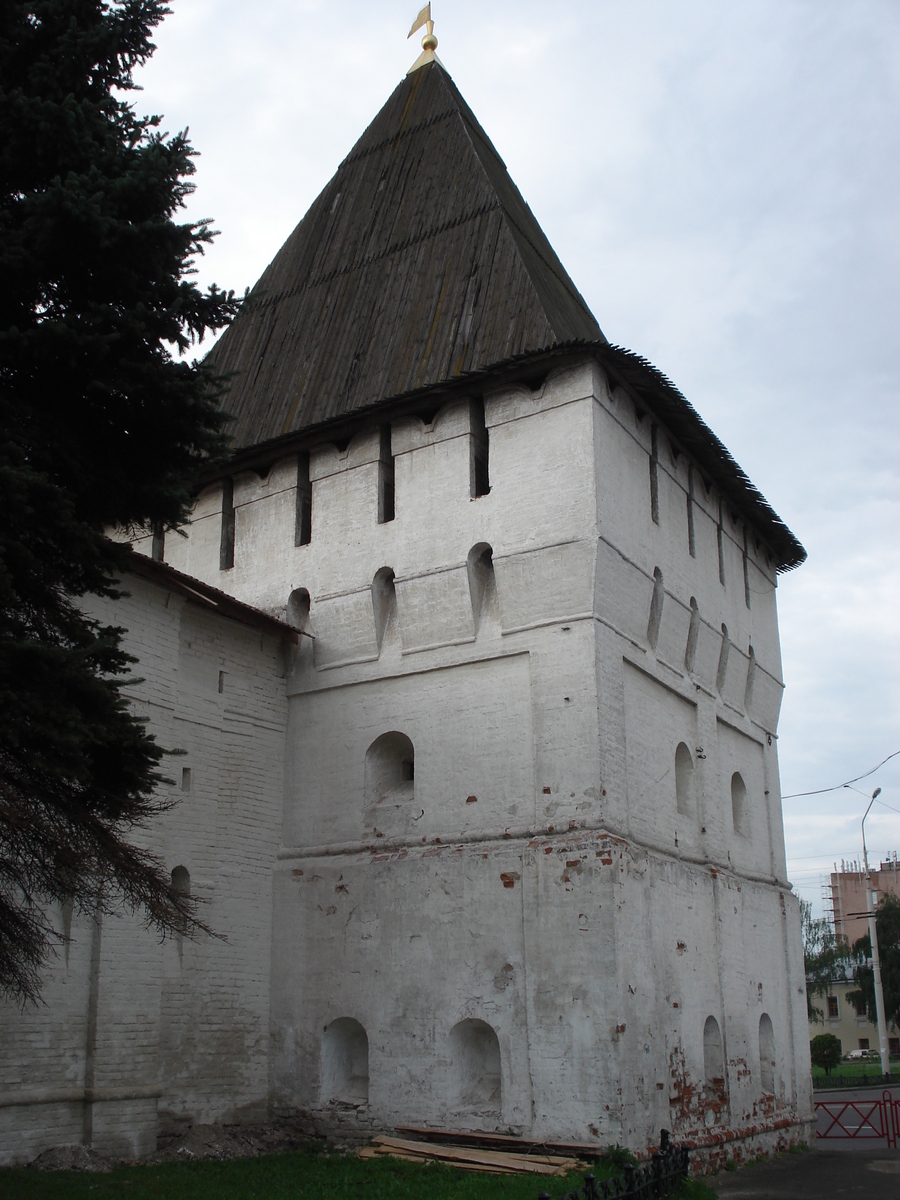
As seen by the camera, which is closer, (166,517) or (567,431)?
(166,517)

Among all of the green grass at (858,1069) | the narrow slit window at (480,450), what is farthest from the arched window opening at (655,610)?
the green grass at (858,1069)

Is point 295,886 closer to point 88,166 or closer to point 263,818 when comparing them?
point 263,818

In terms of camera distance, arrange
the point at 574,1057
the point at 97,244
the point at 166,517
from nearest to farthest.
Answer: the point at 97,244, the point at 166,517, the point at 574,1057

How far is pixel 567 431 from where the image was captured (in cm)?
1428

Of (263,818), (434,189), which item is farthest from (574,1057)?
(434,189)

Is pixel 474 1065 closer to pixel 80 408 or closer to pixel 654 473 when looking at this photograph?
pixel 654 473

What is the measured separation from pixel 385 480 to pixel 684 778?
569 cm

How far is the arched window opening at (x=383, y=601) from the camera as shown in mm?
15234

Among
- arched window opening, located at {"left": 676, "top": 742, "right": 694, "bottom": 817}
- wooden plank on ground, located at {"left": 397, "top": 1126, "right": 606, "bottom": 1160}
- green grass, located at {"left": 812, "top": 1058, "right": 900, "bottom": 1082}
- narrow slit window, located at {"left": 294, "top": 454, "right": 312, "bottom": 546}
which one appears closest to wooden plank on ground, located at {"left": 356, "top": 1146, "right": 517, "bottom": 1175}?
wooden plank on ground, located at {"left": 397, "top": 1126, "right": 606, "bottom": 1160}

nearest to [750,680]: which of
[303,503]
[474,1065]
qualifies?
[303,503]

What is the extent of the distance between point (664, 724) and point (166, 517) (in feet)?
29.1

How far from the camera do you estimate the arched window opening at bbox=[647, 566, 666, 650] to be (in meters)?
15.1

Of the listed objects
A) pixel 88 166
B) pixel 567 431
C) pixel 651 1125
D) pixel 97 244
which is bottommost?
pixel 651 1125

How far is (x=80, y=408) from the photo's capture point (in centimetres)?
741
